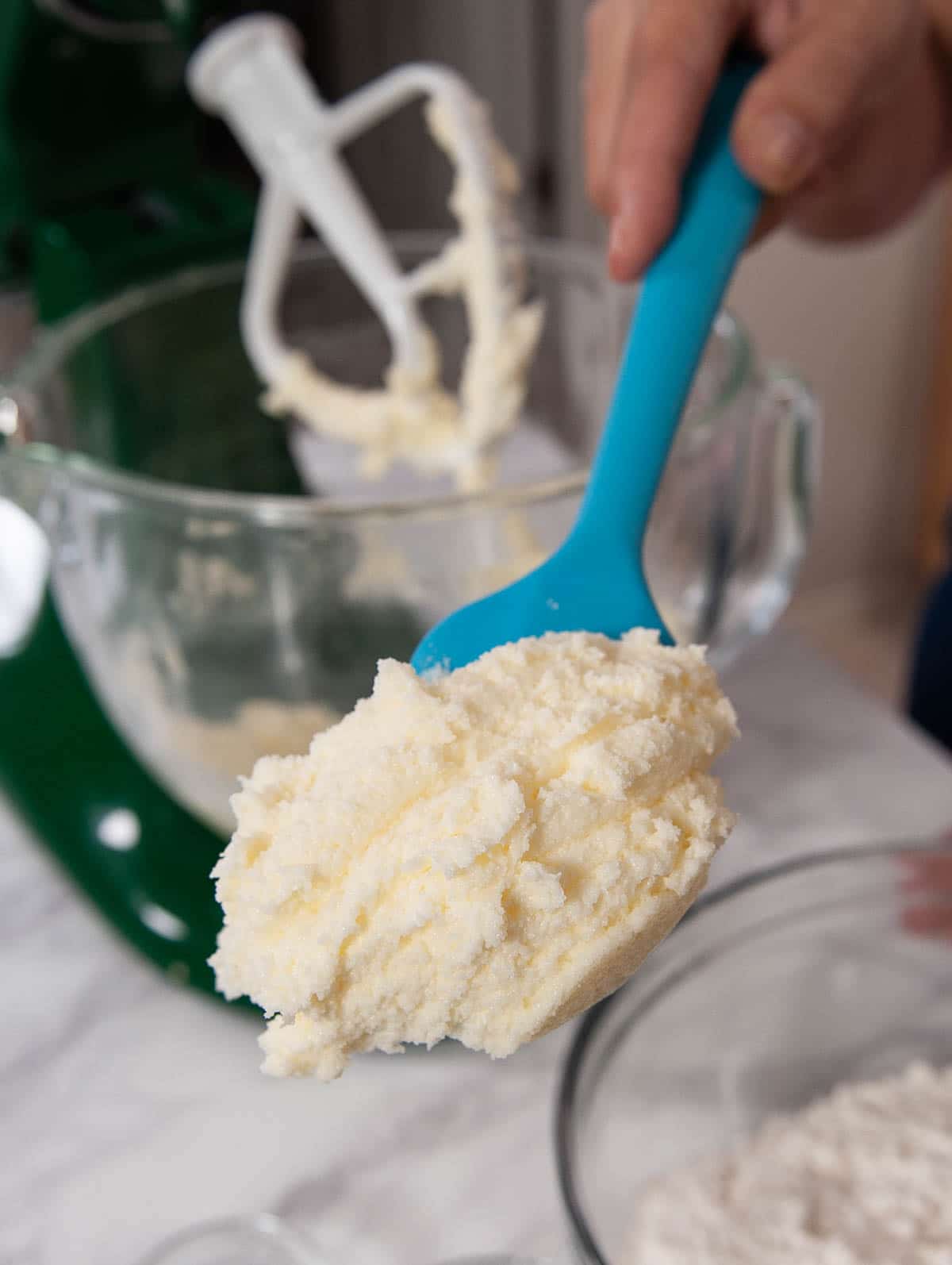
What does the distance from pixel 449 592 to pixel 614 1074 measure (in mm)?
164

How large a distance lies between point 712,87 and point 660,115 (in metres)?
0.03

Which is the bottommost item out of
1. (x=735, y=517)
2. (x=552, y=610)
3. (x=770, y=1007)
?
(x=770, y=1007)

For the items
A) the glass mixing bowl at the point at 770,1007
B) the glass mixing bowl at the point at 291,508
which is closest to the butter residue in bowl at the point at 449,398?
the glass mixing bowl at the point at 291,508

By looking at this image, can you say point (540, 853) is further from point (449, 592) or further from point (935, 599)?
point (935, 599)

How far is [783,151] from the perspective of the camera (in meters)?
0.37

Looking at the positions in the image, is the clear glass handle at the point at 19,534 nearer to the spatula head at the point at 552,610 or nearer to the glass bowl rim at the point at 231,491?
the glass bowl rim at the point at 231,491

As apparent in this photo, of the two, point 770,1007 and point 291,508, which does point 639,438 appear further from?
point 770,1007

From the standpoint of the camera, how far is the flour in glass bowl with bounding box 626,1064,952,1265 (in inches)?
13.5

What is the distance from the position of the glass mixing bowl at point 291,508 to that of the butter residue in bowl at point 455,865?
0.26 feet

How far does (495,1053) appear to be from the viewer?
25 cm

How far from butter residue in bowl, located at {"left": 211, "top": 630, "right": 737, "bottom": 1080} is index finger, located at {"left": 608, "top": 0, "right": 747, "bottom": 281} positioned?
0.17m

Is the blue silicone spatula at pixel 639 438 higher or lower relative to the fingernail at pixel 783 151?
lower

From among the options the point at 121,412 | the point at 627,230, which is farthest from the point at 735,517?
the point at 121,412

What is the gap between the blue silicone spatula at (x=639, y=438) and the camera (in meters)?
0.30
